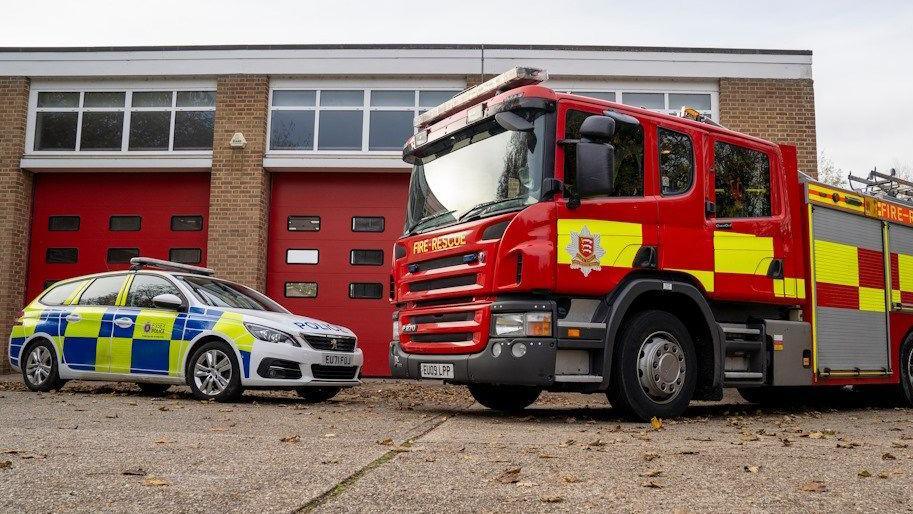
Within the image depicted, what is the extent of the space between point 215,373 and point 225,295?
41.5 inches

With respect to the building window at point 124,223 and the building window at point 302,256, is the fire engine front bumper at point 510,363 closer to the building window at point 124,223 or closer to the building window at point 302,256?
the building window at point 302,256

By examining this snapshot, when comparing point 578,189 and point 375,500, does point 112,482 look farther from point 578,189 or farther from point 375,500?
point 578,189

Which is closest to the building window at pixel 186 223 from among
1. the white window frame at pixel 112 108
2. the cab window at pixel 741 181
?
the white window frame at pixel 112 108

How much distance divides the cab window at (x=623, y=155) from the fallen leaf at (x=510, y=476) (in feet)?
9.82

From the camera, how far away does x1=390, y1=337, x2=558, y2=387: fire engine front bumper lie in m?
6.16

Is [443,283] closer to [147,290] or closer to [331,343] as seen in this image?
[331,343]

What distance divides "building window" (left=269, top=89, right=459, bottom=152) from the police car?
15.8 ft

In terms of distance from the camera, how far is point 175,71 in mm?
14531

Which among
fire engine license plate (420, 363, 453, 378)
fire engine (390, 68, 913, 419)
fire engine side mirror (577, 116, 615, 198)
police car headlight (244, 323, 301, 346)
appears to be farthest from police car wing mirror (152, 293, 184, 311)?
fire engine side mirror (577, 116, 615, 198)

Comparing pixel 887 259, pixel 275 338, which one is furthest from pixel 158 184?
pixel 887 259

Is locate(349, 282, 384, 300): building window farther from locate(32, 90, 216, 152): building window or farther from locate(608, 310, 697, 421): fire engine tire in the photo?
locate(608, 310, 697, 421): fire engine tire

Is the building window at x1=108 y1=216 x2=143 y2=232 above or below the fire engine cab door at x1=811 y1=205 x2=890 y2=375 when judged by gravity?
above

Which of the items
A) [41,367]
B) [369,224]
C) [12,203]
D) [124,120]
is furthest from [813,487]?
[12,203]

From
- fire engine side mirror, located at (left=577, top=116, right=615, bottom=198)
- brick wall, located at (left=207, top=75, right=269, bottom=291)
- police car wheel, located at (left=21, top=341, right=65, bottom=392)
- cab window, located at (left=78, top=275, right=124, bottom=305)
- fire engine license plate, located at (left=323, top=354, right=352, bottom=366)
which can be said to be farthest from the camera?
brick wall, located at (left=207, top=75, right=269, bottom=291)
